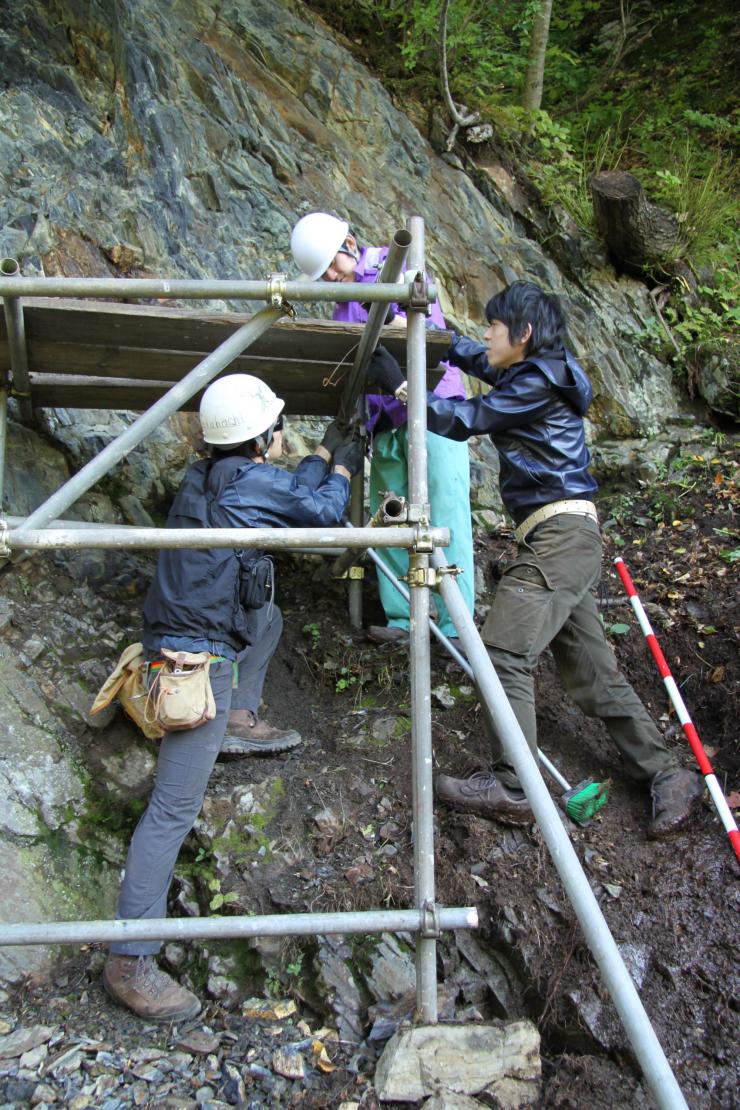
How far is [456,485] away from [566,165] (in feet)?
17.6

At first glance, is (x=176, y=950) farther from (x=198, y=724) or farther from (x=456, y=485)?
(x=456, y=485)

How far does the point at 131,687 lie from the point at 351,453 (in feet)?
4.99

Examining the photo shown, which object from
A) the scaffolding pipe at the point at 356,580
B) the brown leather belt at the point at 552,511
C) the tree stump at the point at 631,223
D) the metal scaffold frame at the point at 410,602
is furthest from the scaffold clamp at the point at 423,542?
the tree stump at the point at 631,223

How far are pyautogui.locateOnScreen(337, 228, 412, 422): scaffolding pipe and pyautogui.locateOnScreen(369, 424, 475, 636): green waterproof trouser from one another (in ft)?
1.99

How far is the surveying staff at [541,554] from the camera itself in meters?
3.75

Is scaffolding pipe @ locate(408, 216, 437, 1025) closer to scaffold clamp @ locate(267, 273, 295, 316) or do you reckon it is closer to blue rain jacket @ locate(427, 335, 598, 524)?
scaffold clamp @ locate(267, 273, 295, 316)

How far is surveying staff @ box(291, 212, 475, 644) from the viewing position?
4277 mm

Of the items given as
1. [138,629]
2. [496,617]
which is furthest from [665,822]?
[138,629]

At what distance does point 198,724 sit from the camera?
11.1ft

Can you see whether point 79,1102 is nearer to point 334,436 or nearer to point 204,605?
point 204,605

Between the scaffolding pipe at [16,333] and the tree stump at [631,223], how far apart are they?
5.52 meters

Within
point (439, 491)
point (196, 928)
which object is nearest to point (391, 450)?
point (439, 491)

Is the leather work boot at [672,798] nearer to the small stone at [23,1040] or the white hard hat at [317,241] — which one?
the small stone at [23,1040]

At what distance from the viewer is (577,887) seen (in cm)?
257
